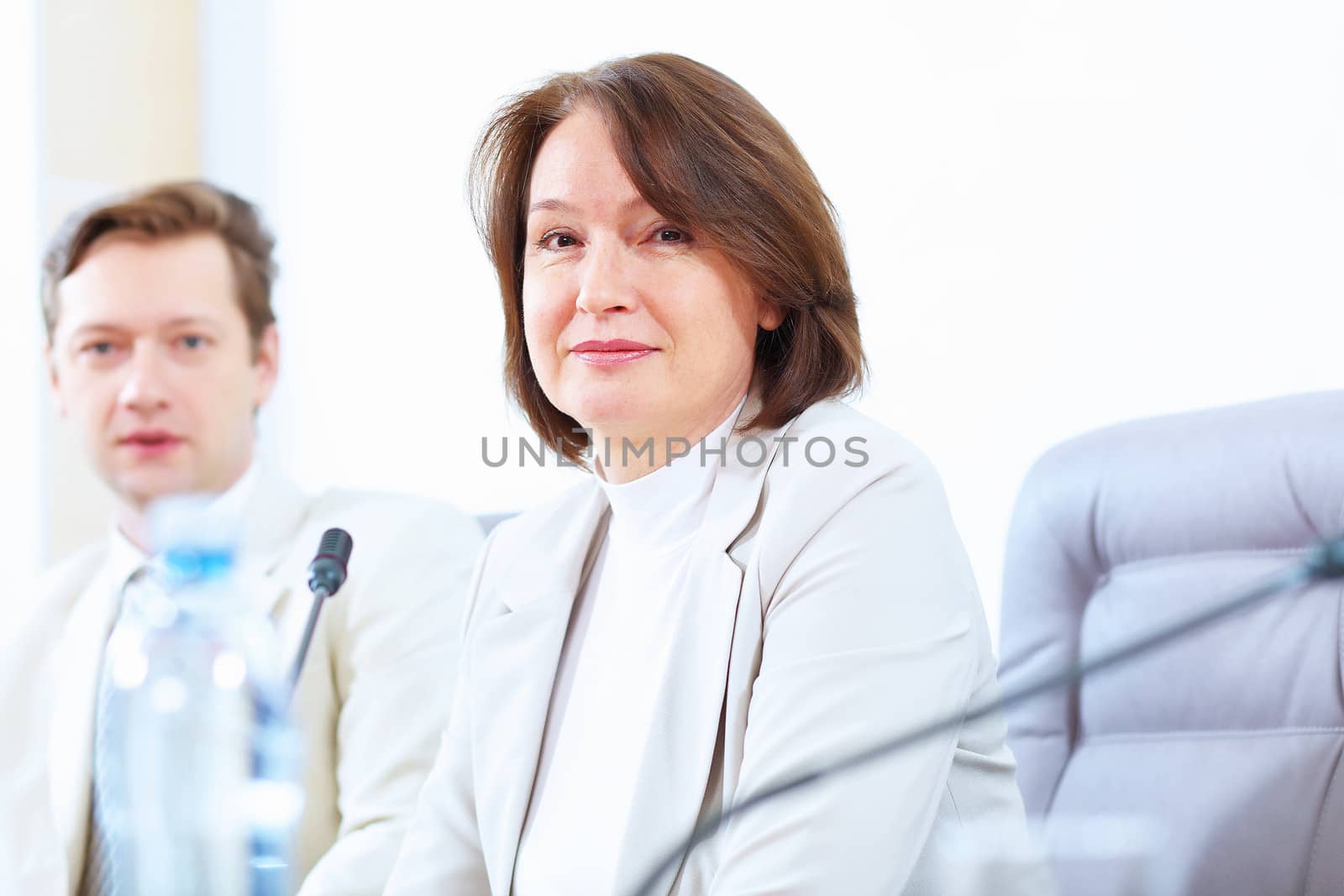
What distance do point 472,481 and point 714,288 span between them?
1.17 meters

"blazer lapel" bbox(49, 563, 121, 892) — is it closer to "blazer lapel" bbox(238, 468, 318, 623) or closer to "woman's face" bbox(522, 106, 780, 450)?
"blazer lapel" bbox(238, 468, 318, 623)

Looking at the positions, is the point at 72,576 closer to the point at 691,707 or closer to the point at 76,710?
the point at 76,710

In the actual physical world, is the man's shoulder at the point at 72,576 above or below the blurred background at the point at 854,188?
below

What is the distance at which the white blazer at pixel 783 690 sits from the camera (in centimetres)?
83

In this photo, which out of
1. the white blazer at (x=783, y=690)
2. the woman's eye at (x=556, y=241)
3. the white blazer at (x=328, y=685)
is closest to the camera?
the white blazer at (x=783, y=690)

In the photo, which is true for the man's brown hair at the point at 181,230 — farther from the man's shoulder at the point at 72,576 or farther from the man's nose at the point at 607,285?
the man's nose at the point at 607,285

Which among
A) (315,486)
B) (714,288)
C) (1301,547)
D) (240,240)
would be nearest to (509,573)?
(714,288)

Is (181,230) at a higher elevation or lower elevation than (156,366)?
higher

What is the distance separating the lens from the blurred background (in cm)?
138

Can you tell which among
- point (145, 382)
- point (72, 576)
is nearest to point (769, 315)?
point (145, 382)

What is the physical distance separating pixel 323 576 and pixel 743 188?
50 centimetres

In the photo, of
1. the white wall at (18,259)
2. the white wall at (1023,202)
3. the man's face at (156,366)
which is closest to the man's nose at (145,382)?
the man's face at (156,366)

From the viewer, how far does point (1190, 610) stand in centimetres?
85

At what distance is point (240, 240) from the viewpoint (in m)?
1.88
